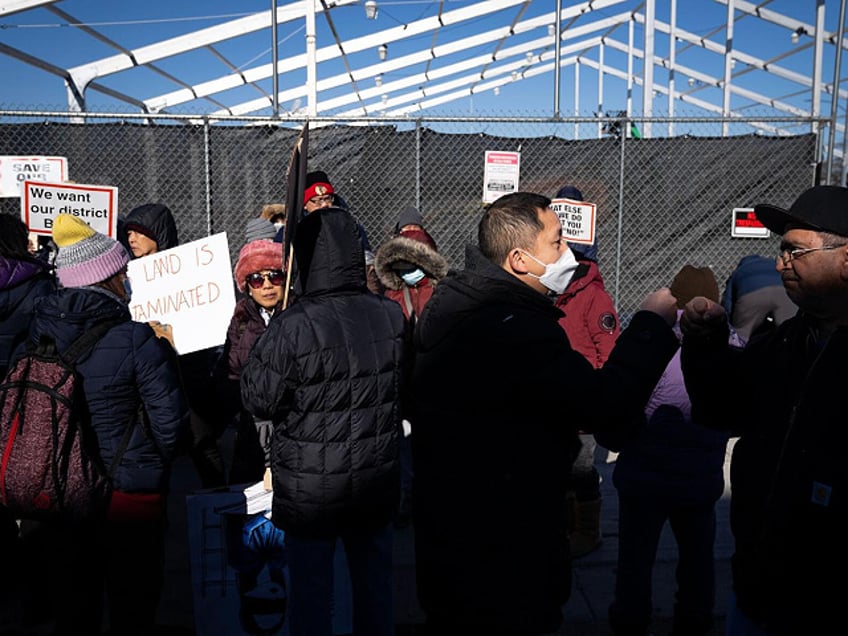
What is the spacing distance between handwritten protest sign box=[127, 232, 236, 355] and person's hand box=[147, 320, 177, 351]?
40mm

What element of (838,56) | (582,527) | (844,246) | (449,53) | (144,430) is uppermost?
(449,53)

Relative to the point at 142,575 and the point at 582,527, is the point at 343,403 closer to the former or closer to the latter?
the point at 142,575

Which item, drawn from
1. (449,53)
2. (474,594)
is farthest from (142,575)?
(449,53)

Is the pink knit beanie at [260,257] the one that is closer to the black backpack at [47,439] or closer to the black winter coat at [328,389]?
the black winter coat at [328,389]

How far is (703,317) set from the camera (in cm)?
195

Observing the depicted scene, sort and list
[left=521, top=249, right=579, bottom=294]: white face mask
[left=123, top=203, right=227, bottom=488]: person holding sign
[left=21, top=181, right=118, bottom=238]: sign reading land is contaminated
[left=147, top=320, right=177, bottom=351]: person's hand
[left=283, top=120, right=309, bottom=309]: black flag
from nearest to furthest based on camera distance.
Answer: [left=521, top=249, right=579, bottom=294]: white face mask < [left=283, top=120, right=309, bottom=309]: black flag < [left=147, top=320, right=177, bottom=351]: person's hand < [left=123, top=203, right=227, bottom=488]: person holding sign < [left=21, top=181, right=118, bottom=238]: sign reading land is contaminated

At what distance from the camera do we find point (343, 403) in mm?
2598

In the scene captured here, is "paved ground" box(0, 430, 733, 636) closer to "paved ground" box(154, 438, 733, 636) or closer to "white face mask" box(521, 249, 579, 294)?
"paved ground" box(154, 438, 733, 636)

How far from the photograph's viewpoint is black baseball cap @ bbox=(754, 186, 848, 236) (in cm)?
179

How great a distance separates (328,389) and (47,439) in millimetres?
1129

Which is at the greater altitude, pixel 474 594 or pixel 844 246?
pixel 844 246

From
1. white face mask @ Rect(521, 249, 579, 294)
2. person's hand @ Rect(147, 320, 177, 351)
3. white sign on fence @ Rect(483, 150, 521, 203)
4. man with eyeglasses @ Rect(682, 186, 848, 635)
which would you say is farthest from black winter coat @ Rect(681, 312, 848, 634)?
white sign on fence @ Rect(483, 150, 521, 203)

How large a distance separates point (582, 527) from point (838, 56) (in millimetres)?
5393

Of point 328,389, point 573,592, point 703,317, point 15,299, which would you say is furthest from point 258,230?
point 703,317
